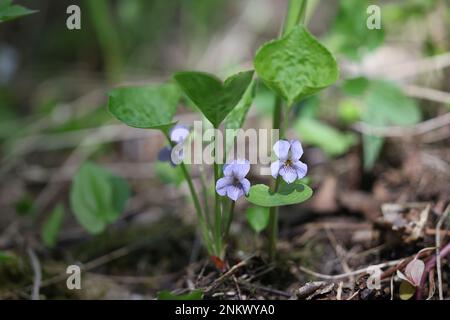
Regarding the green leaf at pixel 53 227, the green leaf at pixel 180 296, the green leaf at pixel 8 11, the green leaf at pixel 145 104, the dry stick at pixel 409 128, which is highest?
the green leaf at pixel 8 11

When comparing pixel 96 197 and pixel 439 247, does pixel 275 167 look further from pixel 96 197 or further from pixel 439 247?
pixel 96 197

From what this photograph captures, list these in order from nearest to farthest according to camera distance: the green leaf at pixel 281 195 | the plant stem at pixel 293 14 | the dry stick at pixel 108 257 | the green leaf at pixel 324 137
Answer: the green leaf at pixel 281 195, the plant stem at pixel 293 14, the dry stick at pixel 108 257, the green leaf at pixel 324 137

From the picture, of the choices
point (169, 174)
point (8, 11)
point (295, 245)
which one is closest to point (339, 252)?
point (295, 245)

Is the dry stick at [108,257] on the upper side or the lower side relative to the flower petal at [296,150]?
lower

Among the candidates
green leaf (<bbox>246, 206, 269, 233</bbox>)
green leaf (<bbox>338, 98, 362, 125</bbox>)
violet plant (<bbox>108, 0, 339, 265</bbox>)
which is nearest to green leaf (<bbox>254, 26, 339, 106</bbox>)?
violet plant (<bbox>108, 0, 339, 265</bbox>)

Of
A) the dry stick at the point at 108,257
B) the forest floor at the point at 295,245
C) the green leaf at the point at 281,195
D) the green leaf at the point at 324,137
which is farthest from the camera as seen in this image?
the green leaf at the point at 324,137

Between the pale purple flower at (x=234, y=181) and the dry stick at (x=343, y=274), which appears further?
the dry stick at (x=343, y=274)

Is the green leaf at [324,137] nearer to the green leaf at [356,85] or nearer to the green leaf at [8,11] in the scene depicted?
the green leaf at [356,85]

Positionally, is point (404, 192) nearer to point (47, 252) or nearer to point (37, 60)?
point (47, 252)

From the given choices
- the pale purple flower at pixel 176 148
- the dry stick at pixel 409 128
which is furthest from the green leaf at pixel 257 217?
the dry stick at pixel 409 128
